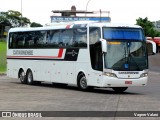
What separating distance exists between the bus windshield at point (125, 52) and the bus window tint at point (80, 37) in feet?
4.68

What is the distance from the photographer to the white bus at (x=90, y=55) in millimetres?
24484

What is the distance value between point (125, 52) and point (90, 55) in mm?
1599

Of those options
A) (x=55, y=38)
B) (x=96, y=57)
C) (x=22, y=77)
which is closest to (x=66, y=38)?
(x=55, y=38)

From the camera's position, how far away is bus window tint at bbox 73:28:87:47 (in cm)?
2587

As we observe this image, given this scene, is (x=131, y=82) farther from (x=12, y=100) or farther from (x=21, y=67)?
(x=21, y=67)

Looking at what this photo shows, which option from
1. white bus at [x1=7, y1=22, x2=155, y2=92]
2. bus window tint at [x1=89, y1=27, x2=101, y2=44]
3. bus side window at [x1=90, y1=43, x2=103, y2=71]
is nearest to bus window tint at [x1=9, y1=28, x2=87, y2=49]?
white bus at [x1=7, y1=22, x2=155, y2=92]

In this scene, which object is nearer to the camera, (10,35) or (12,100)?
(12,100)

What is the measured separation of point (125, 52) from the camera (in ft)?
81.0

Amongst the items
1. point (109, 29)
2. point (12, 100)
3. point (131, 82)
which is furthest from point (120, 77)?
point (12, 100)

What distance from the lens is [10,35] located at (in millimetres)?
34031

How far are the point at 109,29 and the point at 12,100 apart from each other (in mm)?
7220

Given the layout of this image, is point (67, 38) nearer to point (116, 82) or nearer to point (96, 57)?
point (96, 57)

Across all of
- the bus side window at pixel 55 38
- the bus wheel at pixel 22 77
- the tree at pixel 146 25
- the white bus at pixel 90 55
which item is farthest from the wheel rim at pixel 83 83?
the tree at pixel 146 25

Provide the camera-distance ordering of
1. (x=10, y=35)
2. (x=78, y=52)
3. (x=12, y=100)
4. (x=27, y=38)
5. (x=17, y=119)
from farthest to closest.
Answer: (x=10, y=35) → (x=27, y=38) → (x=78, y=52) → (x=12, y=100) → (x=17, y=119)
